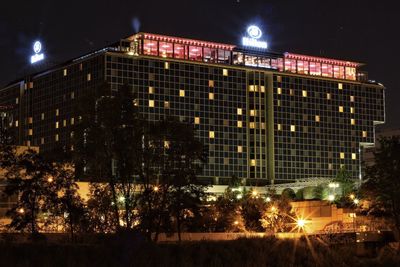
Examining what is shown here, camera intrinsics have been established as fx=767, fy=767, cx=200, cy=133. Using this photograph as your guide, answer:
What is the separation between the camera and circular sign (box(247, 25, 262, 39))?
18238cm

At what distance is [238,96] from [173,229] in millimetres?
111340

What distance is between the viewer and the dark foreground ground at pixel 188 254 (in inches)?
1284

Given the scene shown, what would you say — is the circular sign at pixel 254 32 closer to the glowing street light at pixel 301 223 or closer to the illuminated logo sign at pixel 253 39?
the illuminated logo sign at pixel 253 39

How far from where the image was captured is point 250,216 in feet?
296

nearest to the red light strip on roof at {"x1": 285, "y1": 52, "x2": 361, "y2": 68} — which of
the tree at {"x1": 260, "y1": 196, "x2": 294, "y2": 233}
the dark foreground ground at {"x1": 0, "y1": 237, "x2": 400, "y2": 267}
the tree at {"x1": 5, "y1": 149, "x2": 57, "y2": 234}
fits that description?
the tree at {"x1": 260, "y1": 196, "x2": 294, "y2": 233}

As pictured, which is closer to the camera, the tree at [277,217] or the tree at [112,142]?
the tree at [112,142]

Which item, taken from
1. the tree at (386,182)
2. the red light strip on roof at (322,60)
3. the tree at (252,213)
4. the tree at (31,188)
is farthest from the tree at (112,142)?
the red light strip on roof at (322,60)

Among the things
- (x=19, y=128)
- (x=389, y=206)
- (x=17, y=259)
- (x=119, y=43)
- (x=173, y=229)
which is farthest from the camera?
(x=19, y=128)

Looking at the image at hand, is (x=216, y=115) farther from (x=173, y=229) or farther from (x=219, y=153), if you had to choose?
(x=173, y=229)

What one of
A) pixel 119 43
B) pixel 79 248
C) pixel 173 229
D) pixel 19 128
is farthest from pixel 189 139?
pixel 19 128

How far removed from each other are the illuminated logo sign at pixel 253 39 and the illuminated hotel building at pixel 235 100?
4.89 feet

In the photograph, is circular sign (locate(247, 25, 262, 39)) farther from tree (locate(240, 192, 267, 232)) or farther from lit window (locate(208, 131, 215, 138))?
tree (locate(240, 192, 267, 232))

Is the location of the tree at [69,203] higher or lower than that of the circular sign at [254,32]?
lower

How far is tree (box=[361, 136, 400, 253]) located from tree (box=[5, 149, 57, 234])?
32395 millimetres
